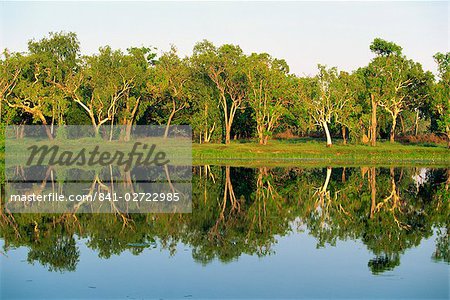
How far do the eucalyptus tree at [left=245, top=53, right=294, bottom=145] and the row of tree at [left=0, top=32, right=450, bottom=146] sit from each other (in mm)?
114

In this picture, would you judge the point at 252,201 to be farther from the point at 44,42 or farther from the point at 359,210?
the point at 44,42

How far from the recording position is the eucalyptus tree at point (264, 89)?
71.2 meters

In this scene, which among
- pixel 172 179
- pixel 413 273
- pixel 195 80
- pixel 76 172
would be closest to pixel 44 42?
pixel 195 80

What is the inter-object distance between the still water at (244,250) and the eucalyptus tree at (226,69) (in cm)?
3901

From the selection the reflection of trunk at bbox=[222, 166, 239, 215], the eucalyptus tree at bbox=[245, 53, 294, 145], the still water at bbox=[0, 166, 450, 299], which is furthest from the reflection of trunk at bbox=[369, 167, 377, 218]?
the eucalyptus tree at bbox=[245, 53, 294, 145]

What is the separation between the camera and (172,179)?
43.3 m

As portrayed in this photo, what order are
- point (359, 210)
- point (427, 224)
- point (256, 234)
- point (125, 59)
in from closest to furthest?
point (256, 234) → point (427, 224) → point (359, 210) → point (125, 59)

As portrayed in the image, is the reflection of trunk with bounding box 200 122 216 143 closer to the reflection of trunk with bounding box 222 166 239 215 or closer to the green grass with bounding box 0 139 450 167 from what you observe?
the green grass with bounding box 0 139 450 167

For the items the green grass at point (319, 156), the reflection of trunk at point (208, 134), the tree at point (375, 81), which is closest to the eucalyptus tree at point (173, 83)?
the reflection of trunk at point (208, 134)

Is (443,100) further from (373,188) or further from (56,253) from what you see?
(56,253)

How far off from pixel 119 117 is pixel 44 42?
40.9ft

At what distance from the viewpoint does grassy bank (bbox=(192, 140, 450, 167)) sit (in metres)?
57.6

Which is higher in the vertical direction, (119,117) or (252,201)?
(119,117)

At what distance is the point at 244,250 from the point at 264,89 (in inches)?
2022
